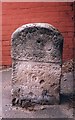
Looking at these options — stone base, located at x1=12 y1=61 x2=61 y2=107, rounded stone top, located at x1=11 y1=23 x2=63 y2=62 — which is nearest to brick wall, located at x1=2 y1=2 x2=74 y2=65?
rounded stone top, located at x1=11 y1=23 x2=63 y2=62

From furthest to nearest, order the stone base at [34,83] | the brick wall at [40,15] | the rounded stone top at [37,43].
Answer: the brick wall at [40,15]
the stone base at [34,83]
the rounded stone top at [37,43]

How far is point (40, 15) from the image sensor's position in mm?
6449

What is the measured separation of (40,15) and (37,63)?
2263 millimetres

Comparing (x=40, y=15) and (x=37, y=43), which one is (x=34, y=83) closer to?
(x=37, y=43)

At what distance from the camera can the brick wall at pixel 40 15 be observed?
6.39 m

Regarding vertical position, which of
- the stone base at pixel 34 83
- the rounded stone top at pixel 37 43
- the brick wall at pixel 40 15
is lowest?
the stone base at pixel 34 83

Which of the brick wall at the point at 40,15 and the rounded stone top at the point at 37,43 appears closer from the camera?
the rounded stone top at the point at 37,43

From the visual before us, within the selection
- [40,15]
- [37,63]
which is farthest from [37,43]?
[40,15]

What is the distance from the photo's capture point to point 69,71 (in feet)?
20.1

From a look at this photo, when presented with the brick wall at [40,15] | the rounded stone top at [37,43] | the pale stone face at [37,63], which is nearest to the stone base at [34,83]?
the pale stone face at [37,63]

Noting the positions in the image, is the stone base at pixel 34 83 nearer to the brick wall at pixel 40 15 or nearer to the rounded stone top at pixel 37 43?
the rounded stone top at pixel 37 43

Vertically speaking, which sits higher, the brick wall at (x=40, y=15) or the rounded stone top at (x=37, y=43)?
the brick wall at (x=40, y=15)

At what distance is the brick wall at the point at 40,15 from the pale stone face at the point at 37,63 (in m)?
2.16

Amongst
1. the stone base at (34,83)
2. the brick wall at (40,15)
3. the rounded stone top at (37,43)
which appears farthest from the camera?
the brick wall at (40,15)
